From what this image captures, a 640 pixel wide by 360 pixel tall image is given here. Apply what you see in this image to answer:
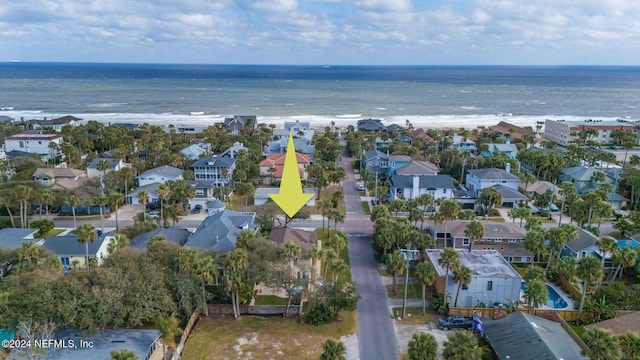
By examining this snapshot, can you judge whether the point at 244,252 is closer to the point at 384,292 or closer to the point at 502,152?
the point at 384,292

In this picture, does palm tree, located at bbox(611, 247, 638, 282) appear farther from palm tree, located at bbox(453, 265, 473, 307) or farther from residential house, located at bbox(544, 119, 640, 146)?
residential house, located at bbox(544, 119, 640, 146)

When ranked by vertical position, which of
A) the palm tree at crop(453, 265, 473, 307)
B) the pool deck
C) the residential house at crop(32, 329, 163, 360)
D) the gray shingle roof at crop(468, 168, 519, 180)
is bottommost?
the pool deck

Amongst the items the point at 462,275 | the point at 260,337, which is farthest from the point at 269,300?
the point at 462,275

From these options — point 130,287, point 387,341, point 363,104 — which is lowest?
point 387,341

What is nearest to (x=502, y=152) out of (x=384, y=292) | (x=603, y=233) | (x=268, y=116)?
(x=603, y=233)

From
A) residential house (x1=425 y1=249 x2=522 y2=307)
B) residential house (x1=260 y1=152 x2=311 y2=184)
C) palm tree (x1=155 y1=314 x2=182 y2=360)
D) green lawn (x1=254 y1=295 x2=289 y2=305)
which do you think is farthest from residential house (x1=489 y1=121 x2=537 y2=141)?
palm tree (x1=155 y1=314 x2=182 y2=360)
